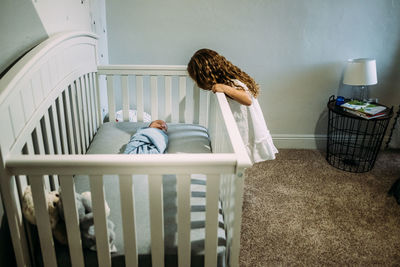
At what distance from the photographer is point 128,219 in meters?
1.04

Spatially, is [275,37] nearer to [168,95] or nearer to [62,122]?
[168,95]

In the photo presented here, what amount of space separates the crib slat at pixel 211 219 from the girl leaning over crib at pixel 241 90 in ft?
2.76

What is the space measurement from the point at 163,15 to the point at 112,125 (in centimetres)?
97

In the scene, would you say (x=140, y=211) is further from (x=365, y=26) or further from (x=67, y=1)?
(x=365, y=26)

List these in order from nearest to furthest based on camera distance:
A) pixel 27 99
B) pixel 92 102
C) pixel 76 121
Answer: pixel 27 99, pixel 76 121, pixel 92 102

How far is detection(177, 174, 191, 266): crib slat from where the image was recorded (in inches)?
40.1

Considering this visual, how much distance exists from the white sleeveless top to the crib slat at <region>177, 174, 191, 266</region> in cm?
89

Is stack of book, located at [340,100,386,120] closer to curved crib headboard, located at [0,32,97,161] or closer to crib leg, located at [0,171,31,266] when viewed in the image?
curved crib headboard, located at [0,32,97,161]

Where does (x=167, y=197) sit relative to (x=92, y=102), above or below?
below

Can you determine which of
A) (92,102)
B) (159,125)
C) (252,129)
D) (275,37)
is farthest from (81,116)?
(275,37)

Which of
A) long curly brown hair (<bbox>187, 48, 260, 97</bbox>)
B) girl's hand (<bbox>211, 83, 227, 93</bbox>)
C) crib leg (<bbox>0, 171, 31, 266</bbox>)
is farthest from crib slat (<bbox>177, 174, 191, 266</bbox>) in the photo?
long curly brown hair (<bbox>187, 48, 260, 97</bbox>)

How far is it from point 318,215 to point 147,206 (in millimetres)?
1196

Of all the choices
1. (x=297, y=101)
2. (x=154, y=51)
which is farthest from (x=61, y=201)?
(x=297, y=101)

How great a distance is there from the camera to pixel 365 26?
273 cm
